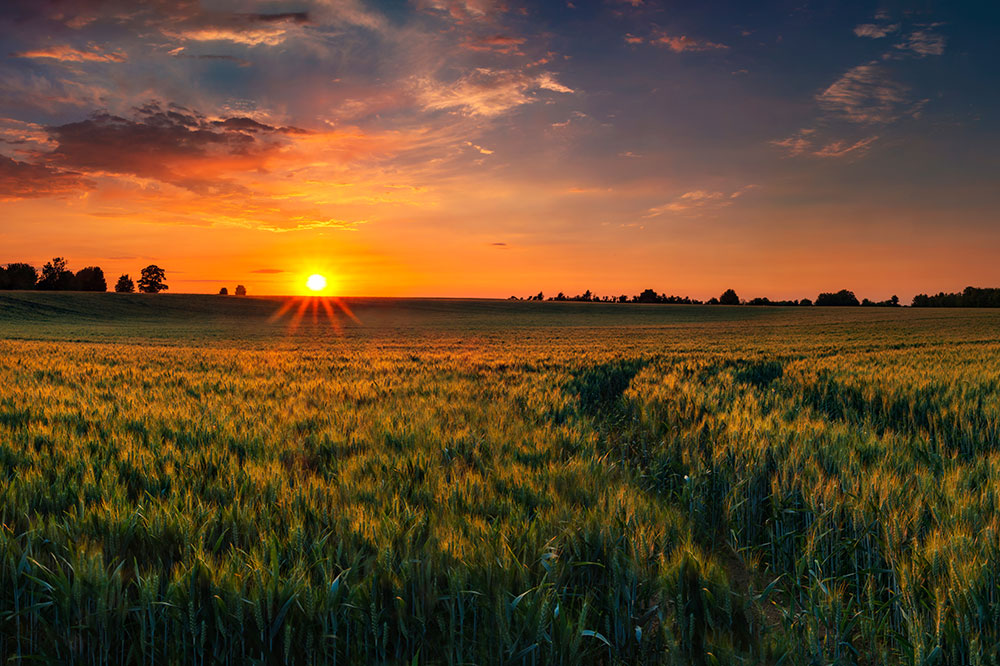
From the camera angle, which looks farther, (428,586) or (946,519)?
(946,519)

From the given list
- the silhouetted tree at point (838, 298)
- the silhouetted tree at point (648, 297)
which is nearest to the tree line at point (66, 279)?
the silhouetted tree at point (648, 297)

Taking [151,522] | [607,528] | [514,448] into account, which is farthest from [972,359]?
[151,522]

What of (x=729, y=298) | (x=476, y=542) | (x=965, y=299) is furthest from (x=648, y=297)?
(x=476, y=542)

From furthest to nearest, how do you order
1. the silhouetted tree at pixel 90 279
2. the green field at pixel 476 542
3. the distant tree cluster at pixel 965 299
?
the silhouetted tree at pixel 90 279 < the distant tree cluster at pixel 965 299 < the green field at pixel 476 542

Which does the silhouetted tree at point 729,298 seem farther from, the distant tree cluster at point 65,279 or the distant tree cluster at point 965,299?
the distant tree cluster at point 65,279

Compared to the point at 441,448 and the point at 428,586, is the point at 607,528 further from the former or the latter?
the point at 441,448

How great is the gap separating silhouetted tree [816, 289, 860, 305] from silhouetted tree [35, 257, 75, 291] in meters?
180

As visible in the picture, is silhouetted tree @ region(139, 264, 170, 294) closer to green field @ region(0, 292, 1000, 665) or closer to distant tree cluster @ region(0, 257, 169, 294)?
distant tree cluster @ region(0, 257, 169, 294)

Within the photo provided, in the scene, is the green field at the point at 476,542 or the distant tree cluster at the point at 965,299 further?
the distant tree cluster at the point at 965,299

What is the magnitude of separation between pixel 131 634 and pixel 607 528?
7.31 ft

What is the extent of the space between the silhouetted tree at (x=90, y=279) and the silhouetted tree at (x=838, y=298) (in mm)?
177520

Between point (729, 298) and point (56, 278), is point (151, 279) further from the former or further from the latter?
point (729, 298)

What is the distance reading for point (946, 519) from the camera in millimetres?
2846

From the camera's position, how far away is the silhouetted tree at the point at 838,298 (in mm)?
115312
